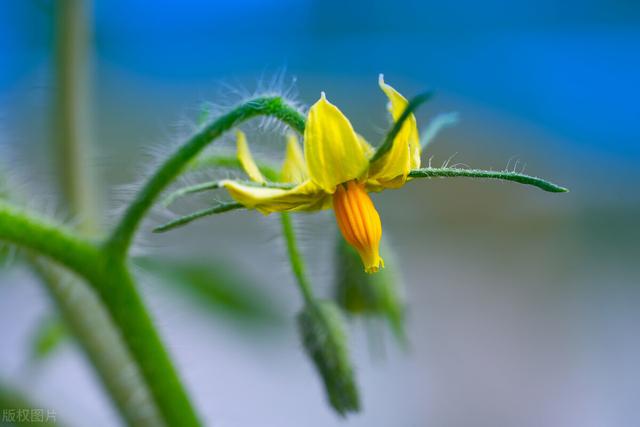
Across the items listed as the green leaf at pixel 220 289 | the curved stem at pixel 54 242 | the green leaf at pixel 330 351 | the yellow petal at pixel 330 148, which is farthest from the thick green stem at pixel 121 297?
the green leaf at pixel 220 289

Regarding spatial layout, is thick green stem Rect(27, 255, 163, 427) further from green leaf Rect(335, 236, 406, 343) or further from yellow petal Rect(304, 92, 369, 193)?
yellow petal Rect(304, 92, 369, 193)

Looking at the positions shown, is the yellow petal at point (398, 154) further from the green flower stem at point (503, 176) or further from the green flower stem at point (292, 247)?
the green flower stem at point (292, 247)

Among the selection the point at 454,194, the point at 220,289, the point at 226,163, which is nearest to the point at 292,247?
the point at 226,163

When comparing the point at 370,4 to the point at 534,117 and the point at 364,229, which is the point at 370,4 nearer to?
the point at 534,117

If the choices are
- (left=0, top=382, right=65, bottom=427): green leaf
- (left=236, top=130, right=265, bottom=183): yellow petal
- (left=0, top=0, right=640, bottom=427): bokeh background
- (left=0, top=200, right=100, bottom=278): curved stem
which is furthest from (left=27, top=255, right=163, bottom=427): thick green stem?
(left=0, top=0, right=640, bottom=427): bokeh background

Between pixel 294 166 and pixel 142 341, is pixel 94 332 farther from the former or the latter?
pixel 294 166

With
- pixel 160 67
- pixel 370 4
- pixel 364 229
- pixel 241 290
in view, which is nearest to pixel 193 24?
pixel 160 67
